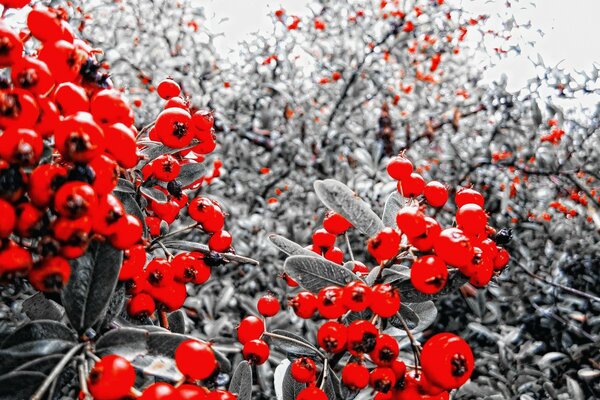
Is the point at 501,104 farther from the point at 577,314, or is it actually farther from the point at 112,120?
the point at 112,120

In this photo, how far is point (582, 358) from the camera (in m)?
2.69

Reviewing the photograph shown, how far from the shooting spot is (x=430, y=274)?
3.44 feet

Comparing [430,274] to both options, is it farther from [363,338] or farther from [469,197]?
[469,197]

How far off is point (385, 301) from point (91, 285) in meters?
0.63

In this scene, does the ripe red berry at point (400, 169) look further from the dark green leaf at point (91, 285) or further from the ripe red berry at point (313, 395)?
the dark green leaf at point (91, 285)

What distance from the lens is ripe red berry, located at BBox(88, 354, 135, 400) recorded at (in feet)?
2.51

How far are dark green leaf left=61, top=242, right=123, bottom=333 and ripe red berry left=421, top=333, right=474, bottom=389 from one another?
28.1 inches

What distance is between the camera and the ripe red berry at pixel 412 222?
1072mm

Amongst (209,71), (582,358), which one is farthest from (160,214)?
(209,71)

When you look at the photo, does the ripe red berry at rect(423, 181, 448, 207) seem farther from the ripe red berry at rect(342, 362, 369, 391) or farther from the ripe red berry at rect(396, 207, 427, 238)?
the ripe red berry at rect(342, 362, 369, 391)

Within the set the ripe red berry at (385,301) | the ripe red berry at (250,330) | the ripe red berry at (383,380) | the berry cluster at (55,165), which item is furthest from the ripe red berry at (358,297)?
the berry cluster at (55,165)

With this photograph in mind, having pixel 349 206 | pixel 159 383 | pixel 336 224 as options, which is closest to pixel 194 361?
pixel 159 383

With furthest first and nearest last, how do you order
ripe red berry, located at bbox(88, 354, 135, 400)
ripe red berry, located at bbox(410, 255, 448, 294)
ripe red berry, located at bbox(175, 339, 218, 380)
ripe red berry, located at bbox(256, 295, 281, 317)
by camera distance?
ripe red berry, located at bbox(256, 295, 281, 317) → ripe red berry, located at bbox(410, 255, 448, 294) → ripe red berry, located at bbox(175, 339, 218, 380) → ripe red berry, located at bbox(88, 354, 135, 400)

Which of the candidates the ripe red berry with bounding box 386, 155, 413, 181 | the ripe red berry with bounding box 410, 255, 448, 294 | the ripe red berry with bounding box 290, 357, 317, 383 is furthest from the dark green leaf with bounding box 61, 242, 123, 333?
the ripe red berry with bounding box 386, 155, 413, 181
